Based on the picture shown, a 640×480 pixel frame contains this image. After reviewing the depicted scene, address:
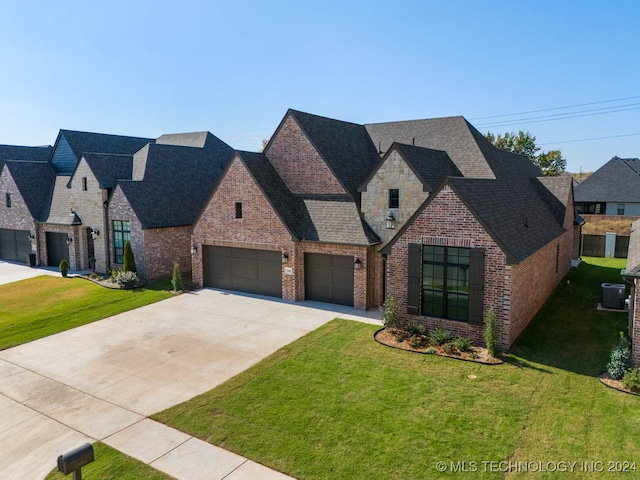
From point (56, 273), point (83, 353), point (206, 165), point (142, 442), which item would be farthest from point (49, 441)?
point (206, 165)

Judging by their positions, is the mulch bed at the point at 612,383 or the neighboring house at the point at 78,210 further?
the neighboring house at the point at 78,210

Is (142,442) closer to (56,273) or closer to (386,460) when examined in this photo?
(386,460)

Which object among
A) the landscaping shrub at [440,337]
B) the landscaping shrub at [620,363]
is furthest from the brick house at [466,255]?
the landscaping shrub at [620,363]

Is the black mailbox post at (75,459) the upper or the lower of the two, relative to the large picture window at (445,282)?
lower

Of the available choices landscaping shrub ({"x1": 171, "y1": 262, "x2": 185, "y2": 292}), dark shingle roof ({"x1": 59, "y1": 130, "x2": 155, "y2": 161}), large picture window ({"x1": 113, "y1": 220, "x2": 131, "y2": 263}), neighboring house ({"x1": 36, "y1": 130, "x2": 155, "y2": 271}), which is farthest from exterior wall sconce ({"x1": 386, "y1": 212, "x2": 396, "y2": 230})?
dark shingle roof ({"x1": 59, "y1": 130, "x2": 155, "y2": 161})

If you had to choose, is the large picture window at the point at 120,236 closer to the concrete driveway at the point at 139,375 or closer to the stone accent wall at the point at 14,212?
the concrete driveway at the point at 139,375

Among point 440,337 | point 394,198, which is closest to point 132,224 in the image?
point 394,198
